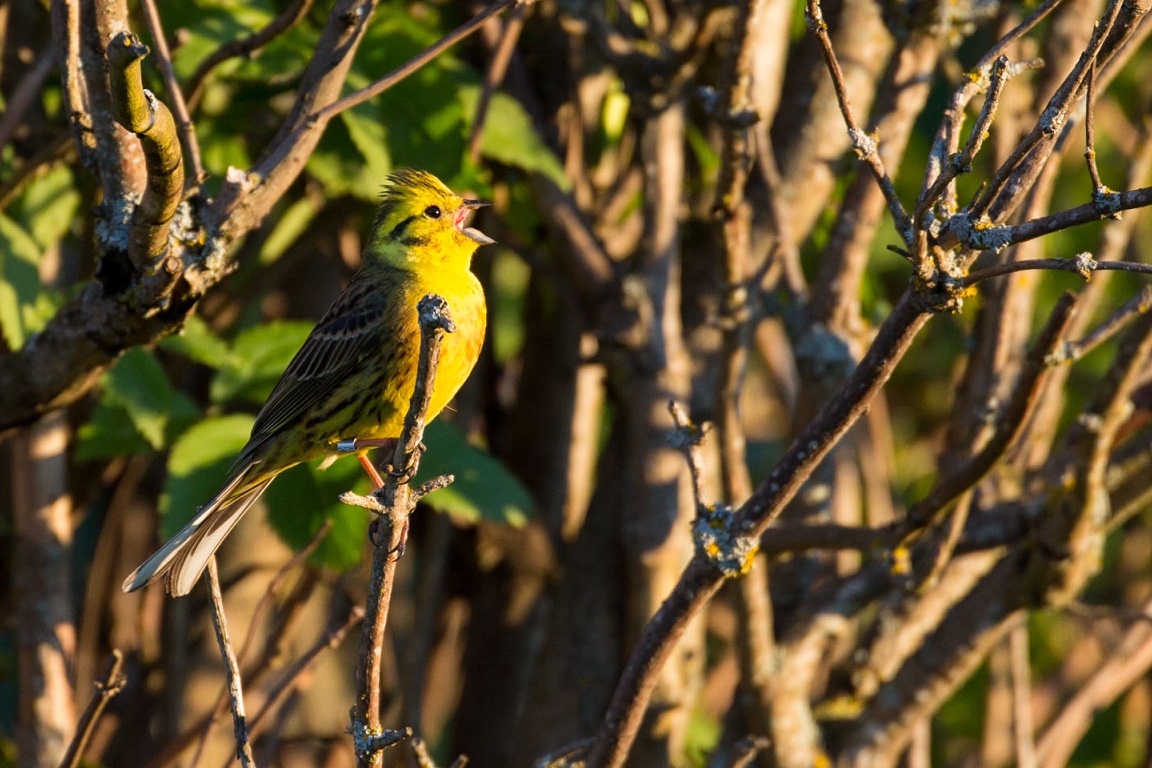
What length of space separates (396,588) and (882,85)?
2.24 meters

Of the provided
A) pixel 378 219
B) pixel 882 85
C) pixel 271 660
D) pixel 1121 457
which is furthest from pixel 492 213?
pixel 1121 457

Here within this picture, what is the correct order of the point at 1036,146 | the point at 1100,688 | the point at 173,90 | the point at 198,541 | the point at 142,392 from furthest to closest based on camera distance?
the point at 1100,688, the point at 142,392, the point at 198,541, the point at 173,90, the point at 1036,146

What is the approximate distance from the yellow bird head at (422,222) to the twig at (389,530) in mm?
1514

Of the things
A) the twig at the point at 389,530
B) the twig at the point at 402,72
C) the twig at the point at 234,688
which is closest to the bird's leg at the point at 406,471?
the twig at the point at 389,530

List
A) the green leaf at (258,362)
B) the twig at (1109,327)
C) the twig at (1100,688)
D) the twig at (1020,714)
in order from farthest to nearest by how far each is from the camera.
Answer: the twig at (1100,688) < the twig at (1020,714) < the green leaf at (258,362) < the twig at (1109,327)

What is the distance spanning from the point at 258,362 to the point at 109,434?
41 cm

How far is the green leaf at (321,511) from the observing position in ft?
10.3

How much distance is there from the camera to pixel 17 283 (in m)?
3.09

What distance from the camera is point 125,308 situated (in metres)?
2.45

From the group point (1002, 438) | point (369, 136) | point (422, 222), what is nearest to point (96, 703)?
point (369, 136)

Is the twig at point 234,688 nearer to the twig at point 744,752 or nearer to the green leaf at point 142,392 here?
the twig at point 744,752

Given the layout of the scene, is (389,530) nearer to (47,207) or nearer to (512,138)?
(512,138)

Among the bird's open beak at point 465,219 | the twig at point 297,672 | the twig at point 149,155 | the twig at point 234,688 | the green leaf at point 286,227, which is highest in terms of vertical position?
the green leaf at point 286,227

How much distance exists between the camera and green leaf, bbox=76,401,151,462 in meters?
3.34
